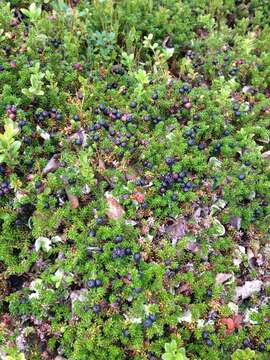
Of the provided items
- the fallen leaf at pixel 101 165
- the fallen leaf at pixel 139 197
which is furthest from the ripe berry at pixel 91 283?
the fallen leaf at pixel 101 165

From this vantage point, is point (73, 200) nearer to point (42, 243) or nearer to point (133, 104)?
point (42, 243)

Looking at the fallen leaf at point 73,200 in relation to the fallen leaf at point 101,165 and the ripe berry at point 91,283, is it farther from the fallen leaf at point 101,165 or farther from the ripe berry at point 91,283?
the ripe berry at point 91,283

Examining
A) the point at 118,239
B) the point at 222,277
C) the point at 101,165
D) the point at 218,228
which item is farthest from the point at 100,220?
the point at 222,277

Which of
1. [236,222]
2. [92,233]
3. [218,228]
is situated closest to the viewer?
[92,233]

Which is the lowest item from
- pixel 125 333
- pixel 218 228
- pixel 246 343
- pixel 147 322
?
pixel 246 343

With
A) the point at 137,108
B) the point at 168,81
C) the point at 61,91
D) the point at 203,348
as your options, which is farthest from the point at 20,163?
the point at 203,348

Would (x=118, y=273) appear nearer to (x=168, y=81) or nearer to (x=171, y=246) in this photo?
(x=171, y=246)
